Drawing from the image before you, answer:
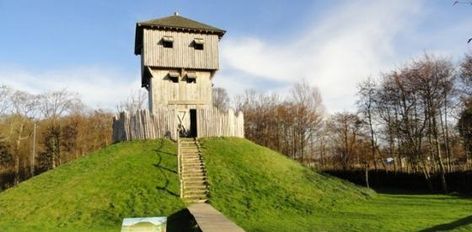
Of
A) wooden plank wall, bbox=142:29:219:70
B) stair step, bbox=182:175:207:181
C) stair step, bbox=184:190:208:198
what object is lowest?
stair step, bbox=184:190:208:198

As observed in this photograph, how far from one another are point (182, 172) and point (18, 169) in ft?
111

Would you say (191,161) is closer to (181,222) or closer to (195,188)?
(195,188)

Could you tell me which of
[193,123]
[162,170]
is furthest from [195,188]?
[193,123]

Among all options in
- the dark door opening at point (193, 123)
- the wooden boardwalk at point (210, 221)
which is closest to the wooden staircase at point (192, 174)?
the wooden boardwalk at point (210, 221)

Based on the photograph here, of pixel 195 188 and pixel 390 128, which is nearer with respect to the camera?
pixel 195 188

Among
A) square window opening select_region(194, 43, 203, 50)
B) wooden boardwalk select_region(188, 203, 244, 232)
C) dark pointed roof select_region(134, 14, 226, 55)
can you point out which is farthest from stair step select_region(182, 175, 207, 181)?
dark pointed roof select_region(134, 14, 226, 55)

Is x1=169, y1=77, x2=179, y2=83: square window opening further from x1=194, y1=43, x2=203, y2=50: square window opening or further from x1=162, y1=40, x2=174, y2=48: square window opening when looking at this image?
x1=194, y1=43, x2=203, y2=50: square window opening

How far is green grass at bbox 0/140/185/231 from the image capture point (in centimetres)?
1906

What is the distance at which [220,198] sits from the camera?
2088 centimetres

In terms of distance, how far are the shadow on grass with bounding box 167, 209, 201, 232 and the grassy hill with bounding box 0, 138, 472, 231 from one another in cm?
8

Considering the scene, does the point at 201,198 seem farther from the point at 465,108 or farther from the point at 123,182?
the point at 465,108

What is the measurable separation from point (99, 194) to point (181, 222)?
17.2ft

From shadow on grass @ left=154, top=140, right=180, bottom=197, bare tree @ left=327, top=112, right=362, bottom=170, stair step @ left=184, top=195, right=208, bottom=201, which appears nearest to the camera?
stair step @ left=184, top=195, right=208, bottom=201

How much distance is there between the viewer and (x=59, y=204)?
67.7 ft
